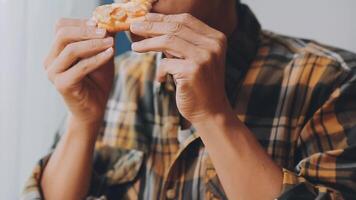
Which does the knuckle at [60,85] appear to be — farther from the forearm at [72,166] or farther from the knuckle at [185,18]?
the knuckle at [185,18]

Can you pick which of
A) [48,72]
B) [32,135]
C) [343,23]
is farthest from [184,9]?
[343,23]

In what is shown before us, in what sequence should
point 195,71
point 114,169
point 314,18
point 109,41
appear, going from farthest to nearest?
point 314,18 < point 114,169 < point 109,41 < point 195,71

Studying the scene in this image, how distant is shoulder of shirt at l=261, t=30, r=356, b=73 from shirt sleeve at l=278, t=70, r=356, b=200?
44 mm

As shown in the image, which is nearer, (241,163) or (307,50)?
(241,163)

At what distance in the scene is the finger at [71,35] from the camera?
99cm

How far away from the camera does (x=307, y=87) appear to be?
1089 mm

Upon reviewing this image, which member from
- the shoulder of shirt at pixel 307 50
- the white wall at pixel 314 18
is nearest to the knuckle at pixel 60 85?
the shoulder of shirt at pixel 307 50

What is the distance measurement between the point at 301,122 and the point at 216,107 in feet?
0.78

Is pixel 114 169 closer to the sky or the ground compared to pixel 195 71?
closer to the ground

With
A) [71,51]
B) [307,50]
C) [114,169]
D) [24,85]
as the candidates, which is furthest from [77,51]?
[307,50]

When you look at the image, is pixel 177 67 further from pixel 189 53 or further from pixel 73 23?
pixel 73 23

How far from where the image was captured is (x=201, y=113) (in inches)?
36.5

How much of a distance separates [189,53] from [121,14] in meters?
0.17

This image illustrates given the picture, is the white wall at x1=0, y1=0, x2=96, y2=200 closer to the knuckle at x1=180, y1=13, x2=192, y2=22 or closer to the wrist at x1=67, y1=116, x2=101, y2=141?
the wrist at x1=67, y1=116, x2=101, y2=141
